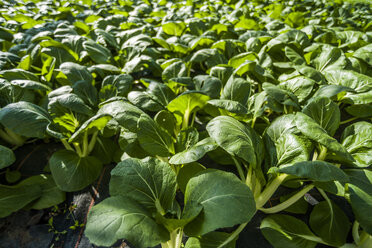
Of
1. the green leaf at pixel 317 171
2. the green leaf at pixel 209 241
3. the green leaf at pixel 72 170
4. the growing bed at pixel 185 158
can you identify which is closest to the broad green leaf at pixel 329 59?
the growing bed at pixel 185 158

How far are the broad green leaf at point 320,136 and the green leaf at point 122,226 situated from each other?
802 mm

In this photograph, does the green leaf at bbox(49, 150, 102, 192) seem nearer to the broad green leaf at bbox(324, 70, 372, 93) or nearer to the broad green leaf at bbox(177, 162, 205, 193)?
the broad green leaf at bbox(177, 162, 205, 193)

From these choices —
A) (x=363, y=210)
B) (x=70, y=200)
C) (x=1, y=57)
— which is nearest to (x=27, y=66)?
(x=1, y=57)

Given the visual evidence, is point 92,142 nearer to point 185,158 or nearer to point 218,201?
point 185,158

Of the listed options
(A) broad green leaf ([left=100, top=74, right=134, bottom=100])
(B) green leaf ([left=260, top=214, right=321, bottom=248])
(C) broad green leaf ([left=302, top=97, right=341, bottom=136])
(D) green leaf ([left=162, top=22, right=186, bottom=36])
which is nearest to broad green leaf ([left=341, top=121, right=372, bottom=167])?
(C) broad green leaf ([left=302, top=97, right=341, bottom=136])

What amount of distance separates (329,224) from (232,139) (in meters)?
0.75

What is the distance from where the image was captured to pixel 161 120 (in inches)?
62.9

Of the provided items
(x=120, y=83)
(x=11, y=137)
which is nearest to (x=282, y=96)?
(x=120, y=83)

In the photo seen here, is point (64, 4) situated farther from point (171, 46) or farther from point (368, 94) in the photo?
point (368, 94)

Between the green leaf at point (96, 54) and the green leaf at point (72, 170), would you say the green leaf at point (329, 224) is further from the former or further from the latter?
the green leaf at point (96, 54)

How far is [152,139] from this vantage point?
4.49 ft

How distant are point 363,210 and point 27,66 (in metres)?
2.52

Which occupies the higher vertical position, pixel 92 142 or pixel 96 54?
pixel 96 54

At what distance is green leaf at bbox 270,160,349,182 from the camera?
38.4 inches
